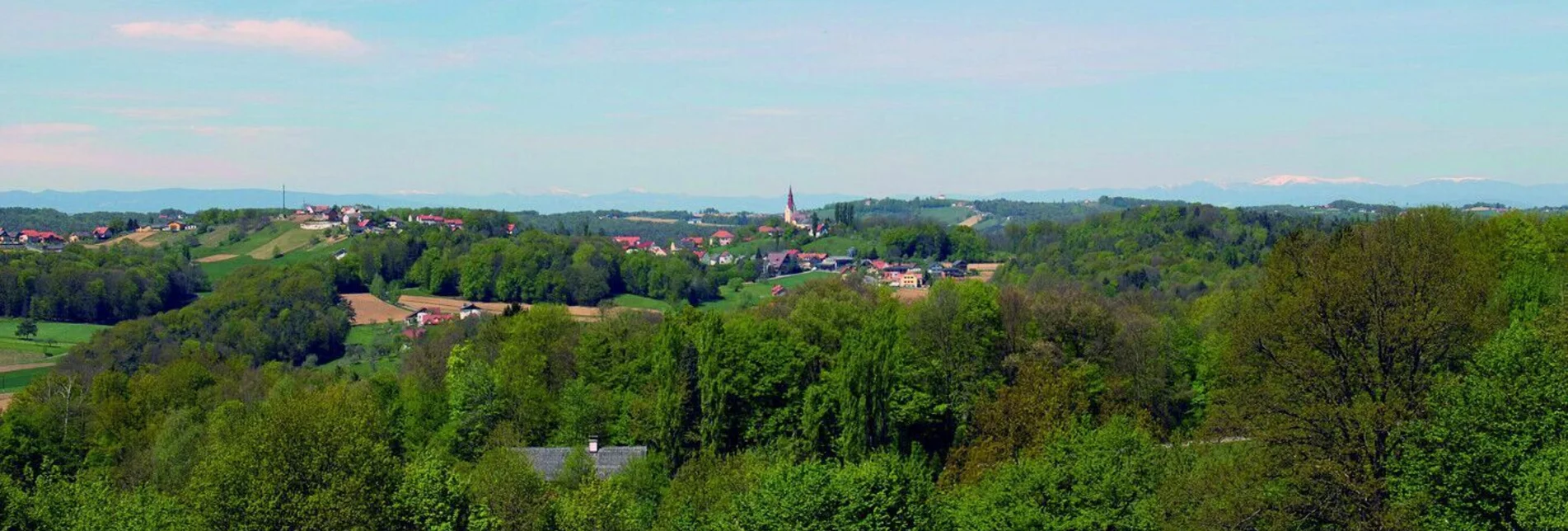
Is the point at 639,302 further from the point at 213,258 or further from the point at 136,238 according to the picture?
the point at 136,238

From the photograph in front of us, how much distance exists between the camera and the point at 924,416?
40906 mm

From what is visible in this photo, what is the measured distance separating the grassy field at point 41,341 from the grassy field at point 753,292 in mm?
45868

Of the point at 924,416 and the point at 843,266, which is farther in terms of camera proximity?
the point at 843,266

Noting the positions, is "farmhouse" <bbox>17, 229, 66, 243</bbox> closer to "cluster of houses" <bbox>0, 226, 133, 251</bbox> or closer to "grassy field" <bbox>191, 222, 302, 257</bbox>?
"cluster of houses" <bbox>0, 226, 133, 251</bbox>

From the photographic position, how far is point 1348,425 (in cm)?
2102

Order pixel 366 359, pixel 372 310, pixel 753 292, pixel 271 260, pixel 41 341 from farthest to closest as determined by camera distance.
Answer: pixel 271 260 < pixel 753 292 < pixel 372 310 < pixel 41 341 < pixel 366 359

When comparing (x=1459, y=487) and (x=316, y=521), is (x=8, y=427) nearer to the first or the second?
(x=316, y=521)

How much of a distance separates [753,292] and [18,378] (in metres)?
61.3

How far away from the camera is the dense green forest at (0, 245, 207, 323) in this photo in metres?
102

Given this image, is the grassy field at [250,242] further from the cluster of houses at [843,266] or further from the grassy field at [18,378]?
the grassy field at [18,378]

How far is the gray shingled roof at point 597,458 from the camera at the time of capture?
37.6 metres

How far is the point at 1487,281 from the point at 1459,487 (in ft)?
58.8

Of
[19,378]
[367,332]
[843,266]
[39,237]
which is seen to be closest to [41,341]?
[19,378]

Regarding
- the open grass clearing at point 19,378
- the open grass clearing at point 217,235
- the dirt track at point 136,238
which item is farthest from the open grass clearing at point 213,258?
the open grass clearing at point 19,378
